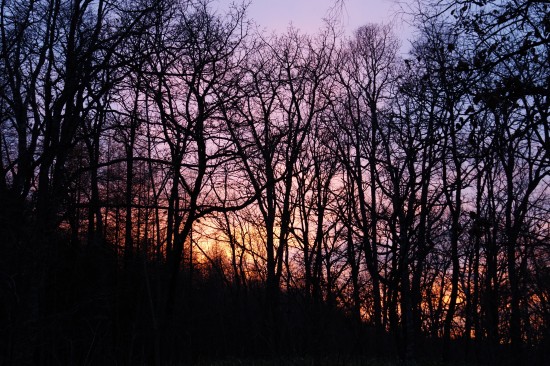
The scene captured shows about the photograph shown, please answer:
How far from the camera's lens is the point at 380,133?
2258cm

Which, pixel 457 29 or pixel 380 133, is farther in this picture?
pixel 380 133

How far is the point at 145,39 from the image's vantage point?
1062cm

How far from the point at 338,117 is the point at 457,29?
53.0 ft

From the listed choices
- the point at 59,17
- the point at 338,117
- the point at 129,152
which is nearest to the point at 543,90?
the point at 129,152

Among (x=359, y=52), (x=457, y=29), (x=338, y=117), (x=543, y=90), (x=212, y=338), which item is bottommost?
(x=212, y=338)

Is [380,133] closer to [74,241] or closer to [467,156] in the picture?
[74,241]

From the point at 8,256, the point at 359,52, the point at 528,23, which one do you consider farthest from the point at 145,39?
the point at 359,52

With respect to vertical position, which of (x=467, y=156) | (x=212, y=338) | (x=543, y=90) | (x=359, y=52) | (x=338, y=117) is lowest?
(x=212, y=338)

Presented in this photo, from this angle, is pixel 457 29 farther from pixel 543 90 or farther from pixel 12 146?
pixel 12 146

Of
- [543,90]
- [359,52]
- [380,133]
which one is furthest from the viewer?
[359,52]

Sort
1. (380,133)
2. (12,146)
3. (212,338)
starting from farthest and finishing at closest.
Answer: (212,338), (380,133), (12,146)

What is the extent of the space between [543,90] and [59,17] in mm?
10362

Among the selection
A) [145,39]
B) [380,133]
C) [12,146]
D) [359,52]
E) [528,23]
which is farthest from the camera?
[359,52]

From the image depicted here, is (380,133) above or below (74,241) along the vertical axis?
above
